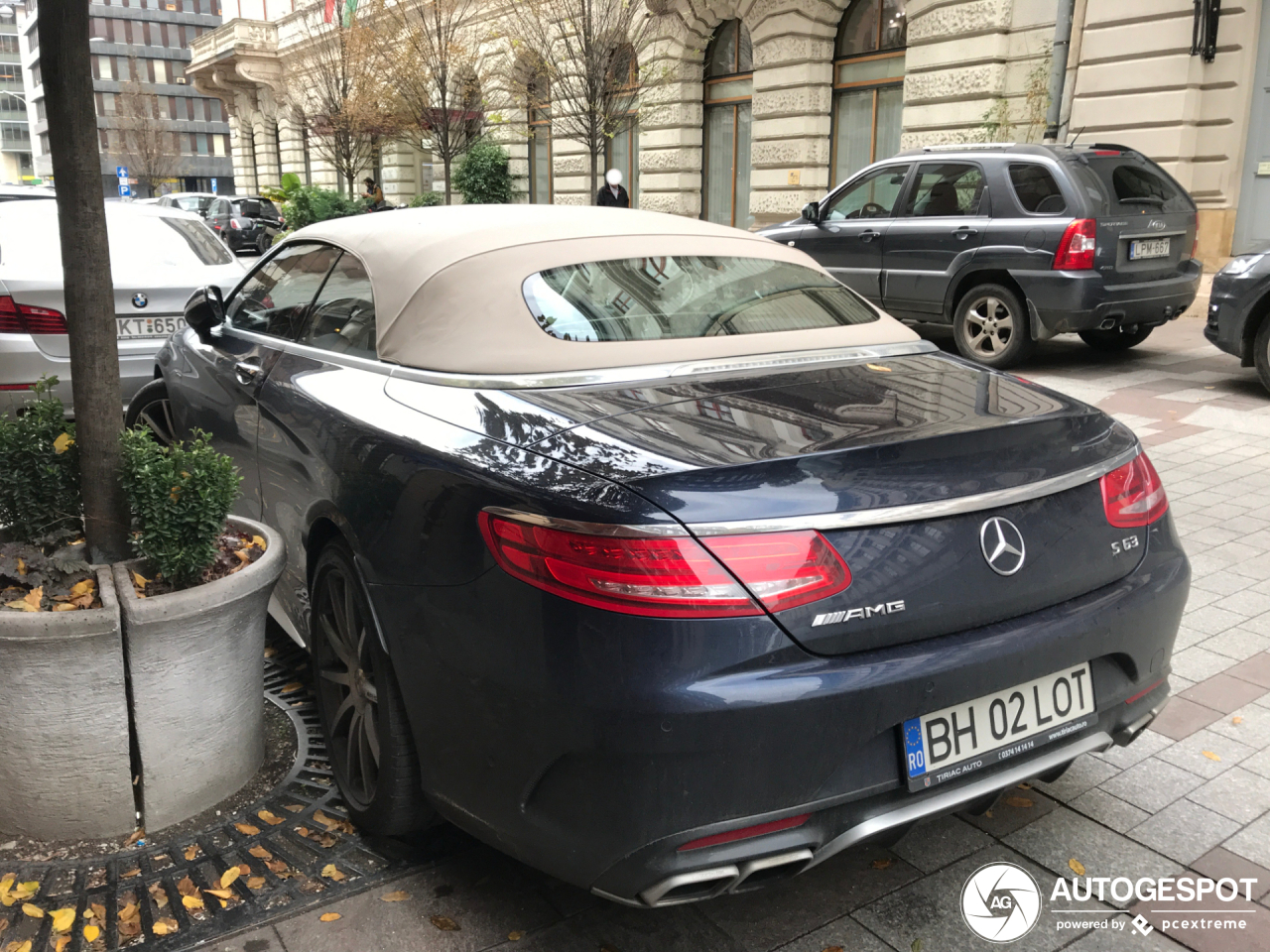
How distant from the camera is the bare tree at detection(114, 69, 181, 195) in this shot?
6244 centimetres

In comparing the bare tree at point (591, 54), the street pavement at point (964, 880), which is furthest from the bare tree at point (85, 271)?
the bare tree at point (591, 54)

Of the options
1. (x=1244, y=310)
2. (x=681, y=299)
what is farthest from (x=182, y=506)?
(x=1244, y=310)

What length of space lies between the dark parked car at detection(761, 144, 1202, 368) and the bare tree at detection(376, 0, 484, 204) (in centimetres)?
1706

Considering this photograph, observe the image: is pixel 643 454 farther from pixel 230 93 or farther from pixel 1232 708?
pixel 230 93

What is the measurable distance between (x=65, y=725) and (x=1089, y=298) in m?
8.51

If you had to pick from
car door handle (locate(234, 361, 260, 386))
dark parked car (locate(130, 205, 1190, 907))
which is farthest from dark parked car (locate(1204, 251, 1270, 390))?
car door handle (locate(234, 361, 260, 386))

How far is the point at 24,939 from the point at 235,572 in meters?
0.96

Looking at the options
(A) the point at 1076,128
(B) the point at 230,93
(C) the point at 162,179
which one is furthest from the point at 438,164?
(C) the point at 162,179

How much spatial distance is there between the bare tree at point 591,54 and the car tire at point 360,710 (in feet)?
58.5

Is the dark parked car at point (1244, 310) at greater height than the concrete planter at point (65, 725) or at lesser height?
greater

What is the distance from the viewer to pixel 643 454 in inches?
86.2

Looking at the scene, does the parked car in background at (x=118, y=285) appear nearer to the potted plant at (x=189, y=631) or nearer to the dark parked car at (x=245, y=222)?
the potted plant at (x=189, y=631)

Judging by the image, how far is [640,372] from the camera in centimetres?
284

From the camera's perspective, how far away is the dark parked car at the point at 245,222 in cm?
2903
